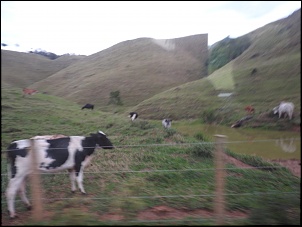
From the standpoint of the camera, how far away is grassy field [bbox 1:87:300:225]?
14.6 feet

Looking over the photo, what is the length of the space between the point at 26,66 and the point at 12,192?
3499 mm

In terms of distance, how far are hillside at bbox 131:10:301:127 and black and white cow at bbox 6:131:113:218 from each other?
12.2 ft

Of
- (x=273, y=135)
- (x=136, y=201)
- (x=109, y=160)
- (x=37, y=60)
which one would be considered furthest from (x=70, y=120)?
(x=273, y=135)

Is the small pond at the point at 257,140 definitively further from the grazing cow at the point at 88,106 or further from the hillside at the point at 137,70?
the grazing cow at the point at 88,106

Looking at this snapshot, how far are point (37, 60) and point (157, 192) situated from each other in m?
5.33

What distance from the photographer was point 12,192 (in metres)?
4.93

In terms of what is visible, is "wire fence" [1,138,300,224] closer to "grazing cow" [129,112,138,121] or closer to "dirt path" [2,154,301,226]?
"dirt path" [2,154,301,226]

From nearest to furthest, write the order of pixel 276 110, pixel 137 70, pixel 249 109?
pixel 276 110 → pixel 249 109 → pixel 137 70

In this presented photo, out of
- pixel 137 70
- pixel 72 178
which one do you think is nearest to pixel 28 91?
pixel 72 178

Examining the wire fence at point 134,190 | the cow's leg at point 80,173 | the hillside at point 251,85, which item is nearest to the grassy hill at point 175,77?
the hillside at point 251,85

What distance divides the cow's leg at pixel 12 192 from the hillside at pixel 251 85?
475cm

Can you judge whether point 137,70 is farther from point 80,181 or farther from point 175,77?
point 80,181

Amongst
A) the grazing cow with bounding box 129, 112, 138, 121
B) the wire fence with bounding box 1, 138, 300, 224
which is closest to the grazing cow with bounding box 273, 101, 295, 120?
the wire fence with bounding box 1, 138, 300, 224

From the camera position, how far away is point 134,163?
7594 millimetres
